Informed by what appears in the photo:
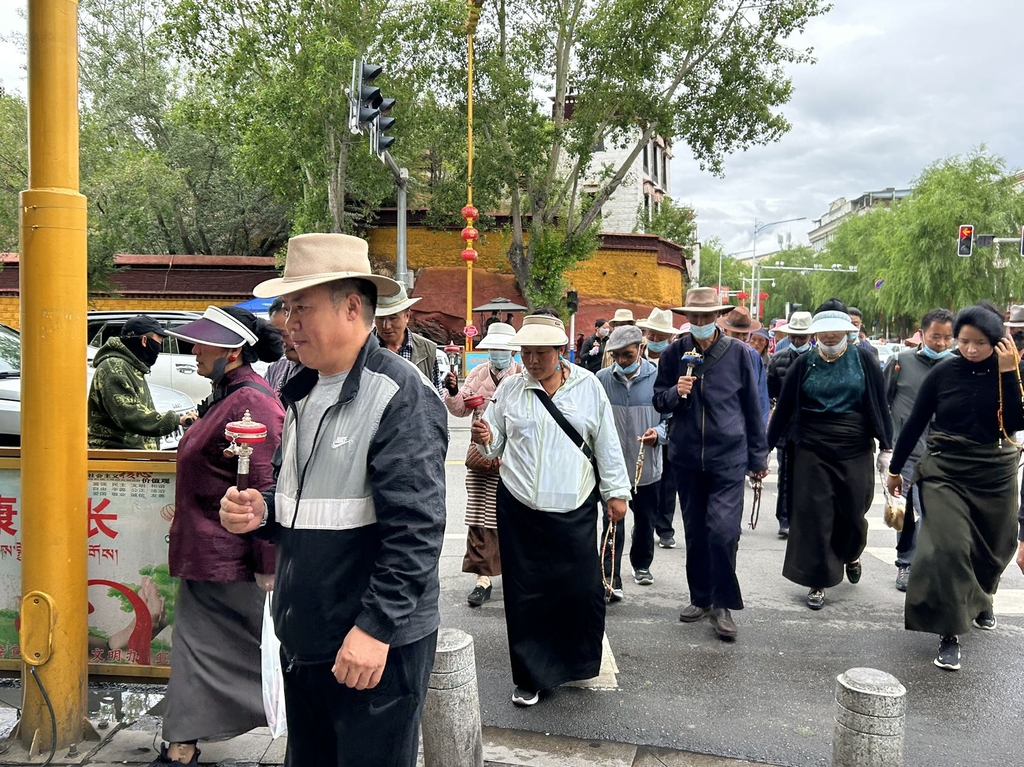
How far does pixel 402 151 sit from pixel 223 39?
559 centimetres

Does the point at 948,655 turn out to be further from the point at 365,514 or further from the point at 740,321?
the point at 740,321

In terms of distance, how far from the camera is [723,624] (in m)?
5.24

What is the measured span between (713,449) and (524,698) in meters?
2.02

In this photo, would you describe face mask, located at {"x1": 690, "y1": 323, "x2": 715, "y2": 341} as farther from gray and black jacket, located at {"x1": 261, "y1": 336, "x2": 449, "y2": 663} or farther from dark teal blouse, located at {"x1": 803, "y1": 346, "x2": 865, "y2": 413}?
gray and black jacket, located at {"x1": 261, "y1": 336, "x2": 449, "y2": 663}

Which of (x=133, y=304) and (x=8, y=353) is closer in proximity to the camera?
(x=8, y=353)

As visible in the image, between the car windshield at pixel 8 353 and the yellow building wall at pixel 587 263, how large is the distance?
17.5 meters

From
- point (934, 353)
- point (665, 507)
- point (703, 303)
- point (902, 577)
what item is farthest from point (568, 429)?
point (934, 353)

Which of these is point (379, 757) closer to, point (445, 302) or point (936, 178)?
point (445, 302)

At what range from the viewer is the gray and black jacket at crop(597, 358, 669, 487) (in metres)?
6.51

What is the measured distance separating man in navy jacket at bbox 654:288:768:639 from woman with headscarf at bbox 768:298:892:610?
617 millimetres

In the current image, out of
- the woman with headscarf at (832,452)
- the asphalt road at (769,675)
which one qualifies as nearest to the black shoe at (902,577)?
the asphalt road at (769,675)

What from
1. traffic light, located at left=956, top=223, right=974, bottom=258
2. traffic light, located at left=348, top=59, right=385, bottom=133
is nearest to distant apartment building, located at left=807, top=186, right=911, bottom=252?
traffic light, located at left=956, top=223, right=974, bottom=258

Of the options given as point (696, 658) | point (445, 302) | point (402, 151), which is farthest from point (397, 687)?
point (445, 302)

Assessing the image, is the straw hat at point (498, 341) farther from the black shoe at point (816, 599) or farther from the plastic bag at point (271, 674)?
the black shoe at point (816, 599)
